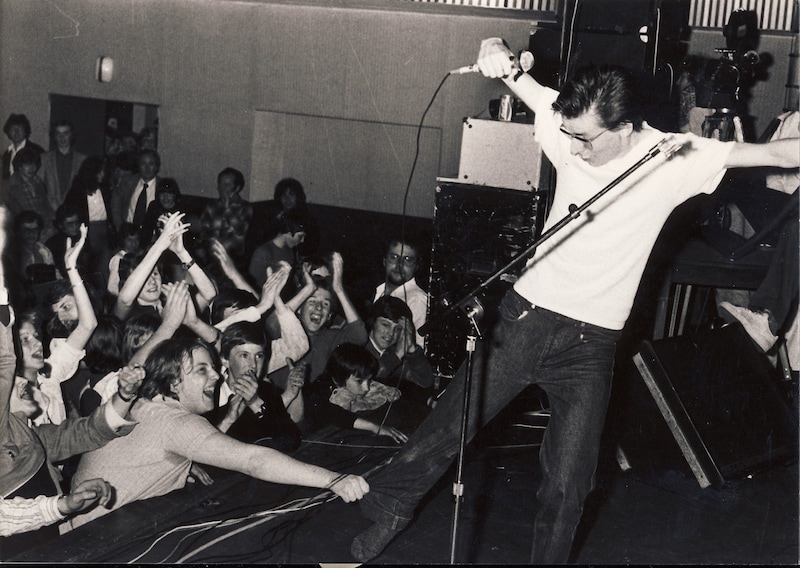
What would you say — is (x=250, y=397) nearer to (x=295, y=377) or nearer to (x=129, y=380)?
(x=295, y=377)

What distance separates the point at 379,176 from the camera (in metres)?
5.07

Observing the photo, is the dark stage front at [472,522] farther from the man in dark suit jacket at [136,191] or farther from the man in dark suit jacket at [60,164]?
the man in dark suit jacket at [60,164]

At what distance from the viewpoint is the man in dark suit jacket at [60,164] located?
169 inches

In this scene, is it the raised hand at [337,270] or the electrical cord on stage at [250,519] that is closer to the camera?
the electrical cord on stage at [250,519]

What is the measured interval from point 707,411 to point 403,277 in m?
1.76

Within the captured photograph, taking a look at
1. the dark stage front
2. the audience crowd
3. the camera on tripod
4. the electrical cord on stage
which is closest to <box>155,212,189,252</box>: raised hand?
the audience crowd

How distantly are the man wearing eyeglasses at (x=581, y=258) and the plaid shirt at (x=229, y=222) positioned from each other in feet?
7.55

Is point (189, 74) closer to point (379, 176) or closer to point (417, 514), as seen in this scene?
point (379, 176)

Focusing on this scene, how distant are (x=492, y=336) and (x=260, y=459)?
1259 millimetres

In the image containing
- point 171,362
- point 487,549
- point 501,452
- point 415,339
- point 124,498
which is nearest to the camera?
point 487,549

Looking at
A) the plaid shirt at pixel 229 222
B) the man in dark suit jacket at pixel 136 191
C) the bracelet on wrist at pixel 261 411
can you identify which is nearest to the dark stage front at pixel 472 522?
the bracelet on wrist at pixel 261 411

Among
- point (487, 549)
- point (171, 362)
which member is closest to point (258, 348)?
point (171, 362)

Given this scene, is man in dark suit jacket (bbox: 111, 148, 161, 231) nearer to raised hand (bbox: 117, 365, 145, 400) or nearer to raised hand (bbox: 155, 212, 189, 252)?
raised hand (bbox: 155, 212, 189, 252)

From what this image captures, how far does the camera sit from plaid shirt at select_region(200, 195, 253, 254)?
464cm
